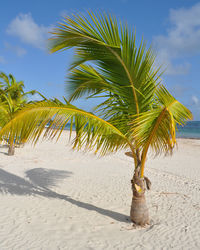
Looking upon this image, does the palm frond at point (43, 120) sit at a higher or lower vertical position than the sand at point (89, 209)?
higher

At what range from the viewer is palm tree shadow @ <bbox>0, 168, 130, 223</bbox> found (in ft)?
16.2

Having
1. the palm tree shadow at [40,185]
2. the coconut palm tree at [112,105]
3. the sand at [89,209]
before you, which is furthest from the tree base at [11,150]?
the coconut palm tree at [112,105]

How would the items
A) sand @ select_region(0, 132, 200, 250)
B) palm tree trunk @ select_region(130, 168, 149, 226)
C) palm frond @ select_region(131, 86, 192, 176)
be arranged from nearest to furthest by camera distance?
palm frond @ select_region(131, 86, 192, 176)
sand @ select_region(0, 132, 200, 250)
palm tree trunk @ select_region(130, 168, 149, 226)

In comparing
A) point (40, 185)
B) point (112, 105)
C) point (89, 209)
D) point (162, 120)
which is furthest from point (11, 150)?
point (162, 120)

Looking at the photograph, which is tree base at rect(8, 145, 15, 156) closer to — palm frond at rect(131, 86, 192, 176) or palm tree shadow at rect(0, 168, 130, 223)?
palm tree shadow at rect(0, 168, 130, 223)

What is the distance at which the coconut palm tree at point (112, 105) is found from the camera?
3186mm

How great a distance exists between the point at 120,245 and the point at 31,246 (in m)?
1.48

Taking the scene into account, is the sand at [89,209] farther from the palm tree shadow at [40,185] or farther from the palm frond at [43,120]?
the palm frond at [43,120]

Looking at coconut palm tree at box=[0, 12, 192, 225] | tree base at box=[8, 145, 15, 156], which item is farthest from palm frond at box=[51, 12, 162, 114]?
tree base at box=[8, 145, 15, 156]

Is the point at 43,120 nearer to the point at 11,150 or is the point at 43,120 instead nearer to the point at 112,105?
the point at 112,105

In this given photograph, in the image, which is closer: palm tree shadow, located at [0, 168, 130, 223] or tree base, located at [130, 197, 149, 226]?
tree base, located at [130, 197, 149, 226]

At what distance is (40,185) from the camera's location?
6.68 m

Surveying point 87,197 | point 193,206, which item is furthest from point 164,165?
point 87,197

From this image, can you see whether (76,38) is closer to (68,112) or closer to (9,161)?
(68,112)
